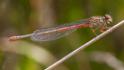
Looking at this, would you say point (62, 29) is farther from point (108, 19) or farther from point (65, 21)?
point (65, 21)

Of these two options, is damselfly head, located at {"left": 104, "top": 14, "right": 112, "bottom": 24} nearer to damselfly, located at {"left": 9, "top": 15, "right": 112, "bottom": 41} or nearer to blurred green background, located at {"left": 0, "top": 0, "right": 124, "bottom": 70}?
damselfly, located at {"left": 9, "top": 15, "right": 112, "bottom": 41}

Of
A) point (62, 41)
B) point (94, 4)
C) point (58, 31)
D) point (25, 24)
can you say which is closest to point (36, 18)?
point (25, 24)

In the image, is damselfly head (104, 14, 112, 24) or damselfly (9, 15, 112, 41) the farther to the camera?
damselfly head (104, 14, 112, 24)

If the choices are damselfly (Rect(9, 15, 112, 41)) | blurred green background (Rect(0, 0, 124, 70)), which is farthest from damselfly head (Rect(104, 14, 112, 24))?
blurred green background (Rect(0, 0, 124, 70))

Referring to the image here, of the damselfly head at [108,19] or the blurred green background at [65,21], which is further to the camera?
the blurred green background at [65,21]

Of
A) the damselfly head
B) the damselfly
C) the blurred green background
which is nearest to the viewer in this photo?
the damselfly

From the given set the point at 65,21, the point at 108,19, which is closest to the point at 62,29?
the point at 108,19

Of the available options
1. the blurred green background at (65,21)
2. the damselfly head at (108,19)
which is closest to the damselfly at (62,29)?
the damselfly head at (108,19)

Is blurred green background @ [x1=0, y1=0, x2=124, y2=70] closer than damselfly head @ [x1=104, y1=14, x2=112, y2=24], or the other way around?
damselfly head @ [x1=104, y1=14, x2=112, y2=24]

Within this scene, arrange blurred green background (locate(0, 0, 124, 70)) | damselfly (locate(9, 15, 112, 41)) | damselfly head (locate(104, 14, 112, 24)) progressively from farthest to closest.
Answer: blurred green background (locate(0, 0, 124, 70))
damselfly head (locate(104, 14, 112, 24))
damselfly (locate(9, 15, 112, 41))

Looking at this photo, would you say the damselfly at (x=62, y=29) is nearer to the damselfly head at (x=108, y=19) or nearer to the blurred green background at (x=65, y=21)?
Answer: the damselfly head at (x=108, y=19)

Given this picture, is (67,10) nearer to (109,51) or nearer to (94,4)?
(94,4)
